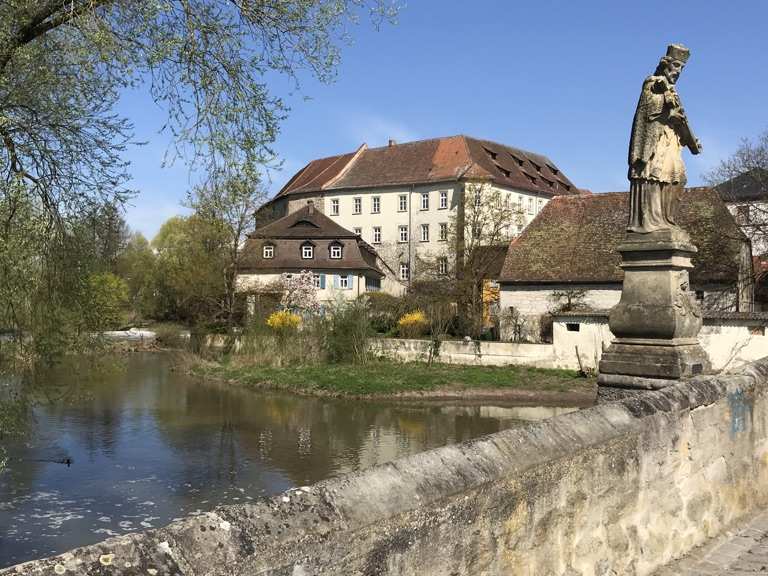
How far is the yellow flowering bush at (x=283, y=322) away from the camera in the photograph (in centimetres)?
3369

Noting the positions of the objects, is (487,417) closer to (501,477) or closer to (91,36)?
(91,36)

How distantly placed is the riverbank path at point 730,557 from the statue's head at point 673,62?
14.3 feet

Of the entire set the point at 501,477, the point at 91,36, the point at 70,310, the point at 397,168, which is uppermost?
the point at 397,168

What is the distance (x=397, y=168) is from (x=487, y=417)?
39.9 metres

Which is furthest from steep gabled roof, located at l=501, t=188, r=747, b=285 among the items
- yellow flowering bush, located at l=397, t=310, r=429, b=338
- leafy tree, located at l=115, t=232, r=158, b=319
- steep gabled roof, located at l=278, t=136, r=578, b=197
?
leafy tree, located at l=115, t=232, r=158, b=319

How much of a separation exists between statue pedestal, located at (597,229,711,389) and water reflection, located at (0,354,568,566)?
9115mm

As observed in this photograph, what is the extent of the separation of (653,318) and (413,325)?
Result: 28.5m

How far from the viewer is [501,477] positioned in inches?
125

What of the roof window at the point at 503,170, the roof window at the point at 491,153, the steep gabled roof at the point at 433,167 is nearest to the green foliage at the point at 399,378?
the steep gabled roof at the point at 433,167

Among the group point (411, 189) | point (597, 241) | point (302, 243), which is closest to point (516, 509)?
point (597, 241)

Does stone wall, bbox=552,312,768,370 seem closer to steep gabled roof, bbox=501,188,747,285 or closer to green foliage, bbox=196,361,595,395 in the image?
green foliage, bbox=196,361,595,395

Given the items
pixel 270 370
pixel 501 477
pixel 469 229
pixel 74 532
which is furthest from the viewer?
pixel 469 229

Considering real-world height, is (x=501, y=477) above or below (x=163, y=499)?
above

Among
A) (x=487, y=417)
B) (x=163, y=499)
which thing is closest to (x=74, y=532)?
(x=163, y=499)
